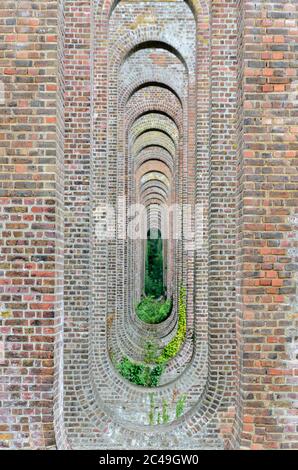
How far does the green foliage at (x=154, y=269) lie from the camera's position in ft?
130

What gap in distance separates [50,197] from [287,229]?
1.81 meters

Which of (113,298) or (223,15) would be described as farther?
(113,298)

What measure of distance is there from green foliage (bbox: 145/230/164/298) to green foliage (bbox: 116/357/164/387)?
24129mm

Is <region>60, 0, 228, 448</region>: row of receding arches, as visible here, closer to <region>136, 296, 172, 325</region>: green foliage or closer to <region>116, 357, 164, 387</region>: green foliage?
<region>116, 357, 164, 387</region>: green foliage

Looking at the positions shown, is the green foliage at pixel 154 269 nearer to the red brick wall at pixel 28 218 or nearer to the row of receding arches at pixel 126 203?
the row of receding arches at pixel 126 203

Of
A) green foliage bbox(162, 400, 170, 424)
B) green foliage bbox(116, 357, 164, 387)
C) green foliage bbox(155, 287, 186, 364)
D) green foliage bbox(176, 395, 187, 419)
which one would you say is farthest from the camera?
green foliage bbox(155, 287, 186, 364)

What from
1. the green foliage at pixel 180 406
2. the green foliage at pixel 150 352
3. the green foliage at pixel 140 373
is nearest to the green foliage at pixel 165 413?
the green foliage at pixel 180 406

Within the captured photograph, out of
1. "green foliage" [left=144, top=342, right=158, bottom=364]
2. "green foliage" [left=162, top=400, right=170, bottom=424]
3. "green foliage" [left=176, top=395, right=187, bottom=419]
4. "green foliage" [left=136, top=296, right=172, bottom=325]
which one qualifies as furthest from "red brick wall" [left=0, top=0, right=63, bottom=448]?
"green foliage" [left=136, top=296, right=172, bottom=325]

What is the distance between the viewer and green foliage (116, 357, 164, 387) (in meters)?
13.2

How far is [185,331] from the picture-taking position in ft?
48.4

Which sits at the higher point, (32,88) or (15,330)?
(32,88)
